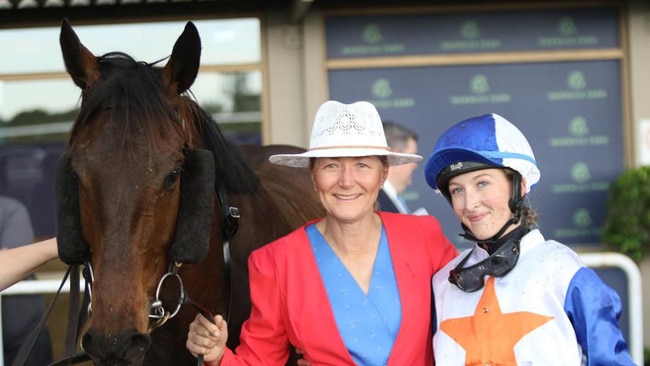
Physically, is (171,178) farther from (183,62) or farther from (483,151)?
(483,151)

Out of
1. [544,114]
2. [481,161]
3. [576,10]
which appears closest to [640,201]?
[544,114]

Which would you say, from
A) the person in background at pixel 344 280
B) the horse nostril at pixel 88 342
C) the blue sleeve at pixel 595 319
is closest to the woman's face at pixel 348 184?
the person in background at pixel 344 280

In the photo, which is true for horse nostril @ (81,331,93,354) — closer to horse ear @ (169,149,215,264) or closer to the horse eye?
horse ear @ (169,149,215,264)

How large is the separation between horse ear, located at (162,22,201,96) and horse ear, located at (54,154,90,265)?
442mm

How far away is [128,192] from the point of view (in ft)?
7.38

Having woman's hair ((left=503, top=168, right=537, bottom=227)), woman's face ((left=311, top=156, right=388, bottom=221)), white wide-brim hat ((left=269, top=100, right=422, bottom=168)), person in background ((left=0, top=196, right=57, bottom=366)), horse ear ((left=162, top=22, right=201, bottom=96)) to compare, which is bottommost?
person in background ((left=0, top=196, right=57, bottom=366))

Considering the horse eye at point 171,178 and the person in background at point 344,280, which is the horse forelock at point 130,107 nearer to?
→ the horse eye at point 171,178

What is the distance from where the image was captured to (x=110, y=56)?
8.64ft

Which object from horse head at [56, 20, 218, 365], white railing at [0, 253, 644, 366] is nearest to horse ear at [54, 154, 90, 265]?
horse head at [56, 20, 218, 365]

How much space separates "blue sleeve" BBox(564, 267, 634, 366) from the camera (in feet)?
7.14

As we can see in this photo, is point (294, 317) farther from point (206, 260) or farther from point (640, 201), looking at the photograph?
point (640, 201)

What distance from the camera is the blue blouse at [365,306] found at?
2523 mm

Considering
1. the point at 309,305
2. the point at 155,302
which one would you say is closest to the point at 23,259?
the point at 155,302

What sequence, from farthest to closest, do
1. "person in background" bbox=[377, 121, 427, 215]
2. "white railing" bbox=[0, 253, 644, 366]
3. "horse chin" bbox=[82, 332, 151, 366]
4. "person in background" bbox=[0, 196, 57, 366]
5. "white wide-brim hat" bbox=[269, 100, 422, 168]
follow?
"person in background" bbox=[377, 121, 427, 215] → "person in background" bbox=[0, 196, 57, 366] → "white railing" bbox=[0, 253, 644, 366] → "white wide-brim hat" bbox=[269, 100, 422, 168] → "horse chin" bbox=[82, 332, 151, 366]
